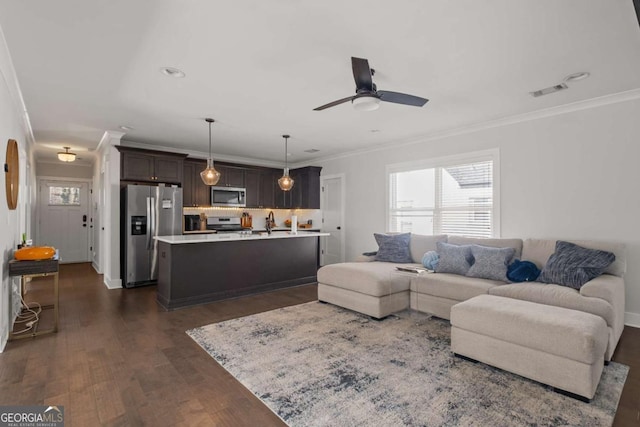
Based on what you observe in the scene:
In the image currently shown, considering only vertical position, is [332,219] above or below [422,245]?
above

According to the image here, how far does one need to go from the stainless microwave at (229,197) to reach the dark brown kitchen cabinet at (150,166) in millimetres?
873

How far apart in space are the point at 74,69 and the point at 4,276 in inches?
80.9

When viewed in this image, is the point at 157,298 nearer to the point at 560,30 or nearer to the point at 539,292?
the point at 539,292

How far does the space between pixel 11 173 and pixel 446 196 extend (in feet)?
18.6

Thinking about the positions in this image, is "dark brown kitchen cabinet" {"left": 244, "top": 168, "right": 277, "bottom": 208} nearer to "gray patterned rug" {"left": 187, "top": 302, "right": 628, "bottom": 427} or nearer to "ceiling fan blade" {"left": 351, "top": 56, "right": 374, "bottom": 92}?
"gray patterned rug" {"left": 187, "top": 302, "right": 628, "bottom": 427}

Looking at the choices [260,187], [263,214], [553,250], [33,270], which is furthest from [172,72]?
[263,214]

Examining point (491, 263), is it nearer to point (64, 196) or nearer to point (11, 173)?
point (11, 173)

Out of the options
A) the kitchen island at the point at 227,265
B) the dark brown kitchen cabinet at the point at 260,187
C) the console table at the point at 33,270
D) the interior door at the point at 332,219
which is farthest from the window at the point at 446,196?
the console table at the point at 33,270

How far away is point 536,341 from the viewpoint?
2.35 meters

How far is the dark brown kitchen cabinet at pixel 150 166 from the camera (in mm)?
5625

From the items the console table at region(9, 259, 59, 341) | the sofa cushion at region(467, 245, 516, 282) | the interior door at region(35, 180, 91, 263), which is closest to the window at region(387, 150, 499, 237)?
the sofa cushion at region(467, 245, 516, 282)

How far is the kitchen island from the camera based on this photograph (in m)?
4.31

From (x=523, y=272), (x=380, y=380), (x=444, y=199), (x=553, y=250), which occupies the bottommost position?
(x=380, y=380)

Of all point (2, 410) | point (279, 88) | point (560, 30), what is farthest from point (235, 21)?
point (2, 410)
